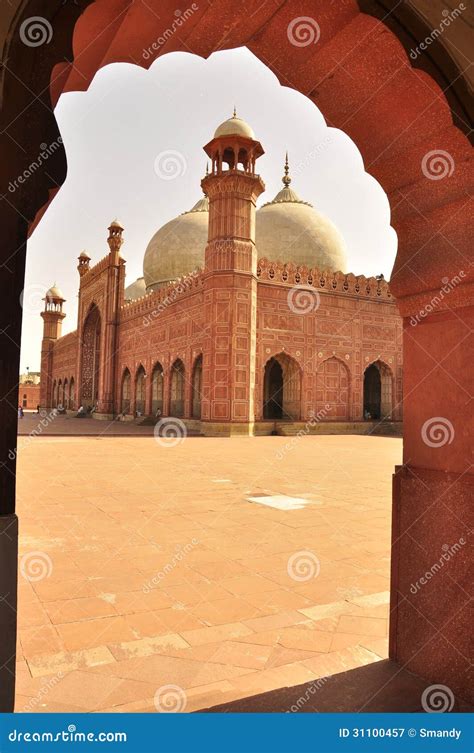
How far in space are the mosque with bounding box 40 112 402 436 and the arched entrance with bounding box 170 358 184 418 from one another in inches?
2.7

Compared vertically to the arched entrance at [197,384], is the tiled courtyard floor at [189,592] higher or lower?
lower

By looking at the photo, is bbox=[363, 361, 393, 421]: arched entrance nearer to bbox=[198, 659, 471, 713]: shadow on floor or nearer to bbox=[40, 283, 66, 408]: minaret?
bbox=[198, 659, 471, 713]: shadow on floor

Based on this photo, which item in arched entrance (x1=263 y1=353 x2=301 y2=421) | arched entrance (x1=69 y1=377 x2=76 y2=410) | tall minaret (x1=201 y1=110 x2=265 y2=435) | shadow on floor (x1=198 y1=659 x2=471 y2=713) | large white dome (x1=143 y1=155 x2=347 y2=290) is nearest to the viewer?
shadow on floor (x1=198 y1=659 x2=471 y2=713)

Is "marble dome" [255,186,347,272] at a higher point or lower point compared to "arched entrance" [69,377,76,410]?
higher

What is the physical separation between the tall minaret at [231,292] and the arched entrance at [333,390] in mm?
3476

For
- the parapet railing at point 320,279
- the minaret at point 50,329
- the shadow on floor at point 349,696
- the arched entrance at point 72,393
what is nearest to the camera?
the shadow on floor at point 349,696

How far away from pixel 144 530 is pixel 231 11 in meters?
3.90

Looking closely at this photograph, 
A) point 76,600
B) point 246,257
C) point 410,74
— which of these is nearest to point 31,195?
point 410,74

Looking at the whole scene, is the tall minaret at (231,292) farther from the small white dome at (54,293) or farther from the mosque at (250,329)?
the small white dome at (54,293)

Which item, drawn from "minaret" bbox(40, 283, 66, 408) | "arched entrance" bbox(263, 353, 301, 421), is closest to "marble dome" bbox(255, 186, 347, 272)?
"arched entrance" bbox(263, 353, 301, 421)

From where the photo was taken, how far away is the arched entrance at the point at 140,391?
27.9 metres

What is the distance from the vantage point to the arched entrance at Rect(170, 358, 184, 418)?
78.8ft

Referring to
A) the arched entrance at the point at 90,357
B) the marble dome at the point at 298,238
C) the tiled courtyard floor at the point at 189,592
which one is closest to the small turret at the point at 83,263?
the arched entrance at the point at 90,357

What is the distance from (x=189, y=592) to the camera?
3.31 meters
